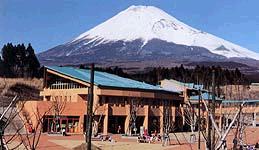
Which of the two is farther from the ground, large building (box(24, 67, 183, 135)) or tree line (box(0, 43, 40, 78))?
tree line (box(0, 43, 40, 78))

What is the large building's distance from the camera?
1487 inches

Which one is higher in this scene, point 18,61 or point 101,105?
point 18,61

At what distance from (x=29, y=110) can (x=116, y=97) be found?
7579mm

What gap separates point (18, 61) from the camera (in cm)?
7200

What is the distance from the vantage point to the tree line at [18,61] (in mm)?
71000

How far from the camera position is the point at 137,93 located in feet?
140

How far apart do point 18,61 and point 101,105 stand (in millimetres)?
36387

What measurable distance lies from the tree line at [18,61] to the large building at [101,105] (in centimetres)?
2817

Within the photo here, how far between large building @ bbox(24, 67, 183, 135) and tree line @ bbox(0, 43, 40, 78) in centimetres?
2817

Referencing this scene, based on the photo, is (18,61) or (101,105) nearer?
(101,105)

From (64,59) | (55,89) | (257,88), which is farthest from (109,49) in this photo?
(55,89)

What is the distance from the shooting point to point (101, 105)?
3884 cm

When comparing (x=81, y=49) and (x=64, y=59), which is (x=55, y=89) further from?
(x=81, y=49)

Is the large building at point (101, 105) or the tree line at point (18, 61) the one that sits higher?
the tree line at point (18, 61)
